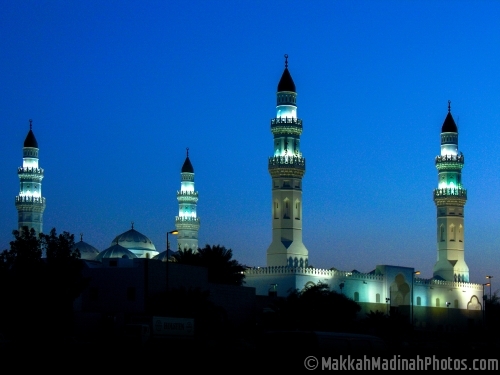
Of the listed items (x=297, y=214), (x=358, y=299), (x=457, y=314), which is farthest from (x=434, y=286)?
(x=297, y=214)

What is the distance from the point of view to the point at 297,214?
220ft

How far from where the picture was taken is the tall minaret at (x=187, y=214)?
84.9 metres

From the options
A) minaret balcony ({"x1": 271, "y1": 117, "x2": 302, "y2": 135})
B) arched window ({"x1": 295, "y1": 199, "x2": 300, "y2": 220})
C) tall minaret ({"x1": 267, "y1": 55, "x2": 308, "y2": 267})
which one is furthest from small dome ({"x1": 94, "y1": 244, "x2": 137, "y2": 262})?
minaret balcony ({"x1": 271, "y1": 117, "x2": 302, "y2": 135})

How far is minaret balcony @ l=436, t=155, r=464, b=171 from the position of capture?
78.7m

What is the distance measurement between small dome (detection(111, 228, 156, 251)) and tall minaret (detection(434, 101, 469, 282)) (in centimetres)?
2127

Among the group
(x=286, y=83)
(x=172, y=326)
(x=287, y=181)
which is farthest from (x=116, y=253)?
(x=172, y=326)

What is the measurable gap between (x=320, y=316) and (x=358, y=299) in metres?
13.0

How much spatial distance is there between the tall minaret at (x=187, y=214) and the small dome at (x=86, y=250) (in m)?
10.8

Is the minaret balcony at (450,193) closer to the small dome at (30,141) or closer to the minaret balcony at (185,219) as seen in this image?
the minaret balcony at (185,219)

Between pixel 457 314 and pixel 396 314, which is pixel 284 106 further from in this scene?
pixel 457 314

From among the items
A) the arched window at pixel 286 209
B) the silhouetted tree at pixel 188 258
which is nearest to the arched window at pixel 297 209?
the arched window at pixel 286 209

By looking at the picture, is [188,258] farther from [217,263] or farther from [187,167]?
[187,167]

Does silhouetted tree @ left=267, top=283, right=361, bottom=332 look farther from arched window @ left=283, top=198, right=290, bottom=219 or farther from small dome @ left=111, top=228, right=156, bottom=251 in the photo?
small dome @ left=111, top=228, right=156, bottom=251

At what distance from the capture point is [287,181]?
67500 mm
